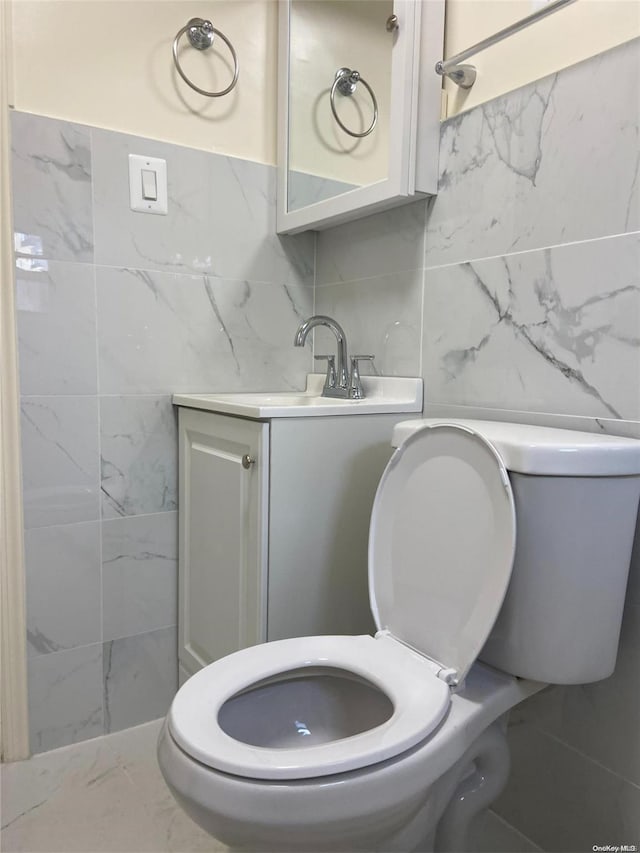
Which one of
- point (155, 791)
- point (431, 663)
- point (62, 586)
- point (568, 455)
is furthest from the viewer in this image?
point (62, 586)

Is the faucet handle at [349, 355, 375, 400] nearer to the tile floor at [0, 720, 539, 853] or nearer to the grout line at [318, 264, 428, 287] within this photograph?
the grout line at [318, 264, 428, 287]

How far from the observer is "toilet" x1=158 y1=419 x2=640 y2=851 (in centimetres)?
76

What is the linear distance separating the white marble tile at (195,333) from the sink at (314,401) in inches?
2.4

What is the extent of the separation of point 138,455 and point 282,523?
0.50 metres

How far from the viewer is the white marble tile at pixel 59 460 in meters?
1.39

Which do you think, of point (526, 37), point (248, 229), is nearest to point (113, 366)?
point (248, 229)

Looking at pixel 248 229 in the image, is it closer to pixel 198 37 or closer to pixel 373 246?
pixel 373 246

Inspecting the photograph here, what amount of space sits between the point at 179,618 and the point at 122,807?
45cm

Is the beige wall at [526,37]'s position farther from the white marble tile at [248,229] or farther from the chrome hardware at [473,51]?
the white marble tile at [248,229]

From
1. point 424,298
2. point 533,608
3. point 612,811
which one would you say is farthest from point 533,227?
point 612,811

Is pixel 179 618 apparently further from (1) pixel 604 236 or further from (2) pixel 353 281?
(1) pixel 604 236

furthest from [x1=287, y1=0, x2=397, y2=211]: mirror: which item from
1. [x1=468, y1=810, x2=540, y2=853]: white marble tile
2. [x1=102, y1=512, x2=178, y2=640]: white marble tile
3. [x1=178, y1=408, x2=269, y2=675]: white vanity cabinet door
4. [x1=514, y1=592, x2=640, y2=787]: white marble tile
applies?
[x1=468, y1=810, x2=540, y2=853]: white marble tile

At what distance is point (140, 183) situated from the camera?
4.83 ft

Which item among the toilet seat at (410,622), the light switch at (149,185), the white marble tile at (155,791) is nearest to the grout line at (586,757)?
the toilet seat at (410,622)
